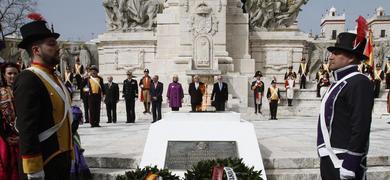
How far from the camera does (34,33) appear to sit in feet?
11.1

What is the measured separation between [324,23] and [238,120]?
284 ft

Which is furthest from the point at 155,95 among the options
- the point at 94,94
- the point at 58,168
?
the point at 58,168

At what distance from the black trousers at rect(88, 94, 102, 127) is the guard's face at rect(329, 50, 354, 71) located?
30.7 feet

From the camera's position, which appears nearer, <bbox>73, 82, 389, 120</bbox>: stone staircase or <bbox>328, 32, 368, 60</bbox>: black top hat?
<bbox>328, 32, 368, 60</bbox>: black top hat

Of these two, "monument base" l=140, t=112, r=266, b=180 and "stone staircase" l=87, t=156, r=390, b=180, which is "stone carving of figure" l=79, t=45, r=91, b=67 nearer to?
"stone staircase" l=87, t=156, r=390, b=180

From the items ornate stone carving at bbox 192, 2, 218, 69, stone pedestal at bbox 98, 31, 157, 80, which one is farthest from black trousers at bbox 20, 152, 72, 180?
stone pedestal at bbox 98, 31, 157, 80

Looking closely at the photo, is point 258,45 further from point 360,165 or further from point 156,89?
point 360,165

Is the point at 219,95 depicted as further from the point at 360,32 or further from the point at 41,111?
the point at 41,111

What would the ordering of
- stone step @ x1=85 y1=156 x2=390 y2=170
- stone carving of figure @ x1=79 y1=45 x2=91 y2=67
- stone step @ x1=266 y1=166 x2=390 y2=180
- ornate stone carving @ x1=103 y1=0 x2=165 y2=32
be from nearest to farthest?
1. stone step @ x1=266 y1=166 x2=390 y2=180
2. stone step @ x1=85 y1=156 x2=390 y2=170
3. ornate stone carving @ x1=103 y1=0 x2=165 y2=32
4. stone carving of figure @ x1=79 y1=45 x2=91 y2=67

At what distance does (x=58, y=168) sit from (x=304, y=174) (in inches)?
150

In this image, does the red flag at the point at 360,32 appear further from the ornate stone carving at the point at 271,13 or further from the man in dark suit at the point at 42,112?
the ornate stone carving at the point at 271,13

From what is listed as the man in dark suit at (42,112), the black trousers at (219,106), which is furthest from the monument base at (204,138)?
the black trousers at (219,106)

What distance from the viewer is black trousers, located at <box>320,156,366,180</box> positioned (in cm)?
349

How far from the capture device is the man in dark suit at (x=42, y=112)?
3143mm
